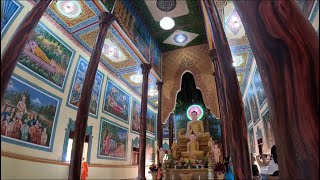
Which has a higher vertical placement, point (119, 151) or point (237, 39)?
point (237, 39)

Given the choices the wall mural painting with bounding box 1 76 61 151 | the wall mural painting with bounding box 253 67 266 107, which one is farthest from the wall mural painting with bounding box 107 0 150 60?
the wall mural painting with bounding box 253 67 266 107

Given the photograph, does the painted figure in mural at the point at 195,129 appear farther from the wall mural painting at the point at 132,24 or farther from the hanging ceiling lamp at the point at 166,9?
the hanging ceiling lamp at the point at 166,9

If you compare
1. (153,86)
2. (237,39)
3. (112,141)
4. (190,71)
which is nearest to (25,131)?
(112,141)

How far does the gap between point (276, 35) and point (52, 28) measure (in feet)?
27.8

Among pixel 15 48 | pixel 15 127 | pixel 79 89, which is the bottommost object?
pixel 15 127

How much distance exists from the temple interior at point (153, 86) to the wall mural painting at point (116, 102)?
2.7 inches

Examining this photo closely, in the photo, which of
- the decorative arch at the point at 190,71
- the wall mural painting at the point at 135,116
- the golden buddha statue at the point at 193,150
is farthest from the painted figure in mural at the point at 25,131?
the wall mural painting at the point at 135,116

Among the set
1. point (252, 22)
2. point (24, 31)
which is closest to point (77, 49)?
point (24, 31)

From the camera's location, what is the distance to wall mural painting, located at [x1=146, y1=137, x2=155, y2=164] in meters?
16.7

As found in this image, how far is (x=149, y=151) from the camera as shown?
1691 cm

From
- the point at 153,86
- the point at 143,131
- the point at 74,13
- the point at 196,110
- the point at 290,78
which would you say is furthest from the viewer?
the point at 196,110

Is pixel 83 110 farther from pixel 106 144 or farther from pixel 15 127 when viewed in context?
pixel 106 144

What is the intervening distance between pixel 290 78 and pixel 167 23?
1096cm

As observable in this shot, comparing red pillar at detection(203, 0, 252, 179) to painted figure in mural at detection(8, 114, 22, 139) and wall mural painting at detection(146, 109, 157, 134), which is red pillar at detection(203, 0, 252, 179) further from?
wall mural painting at detection(146, 109, 157, 134)
